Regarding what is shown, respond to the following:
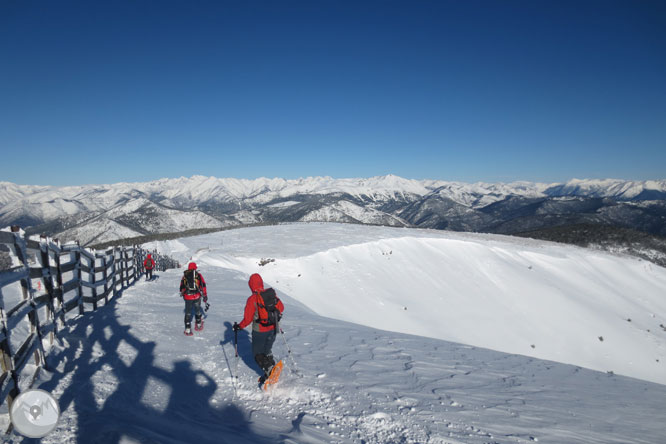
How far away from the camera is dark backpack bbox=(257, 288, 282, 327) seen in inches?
231

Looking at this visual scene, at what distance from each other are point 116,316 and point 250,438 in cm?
766

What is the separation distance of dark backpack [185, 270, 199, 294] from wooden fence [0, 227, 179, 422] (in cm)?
273

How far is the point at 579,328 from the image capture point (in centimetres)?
1906

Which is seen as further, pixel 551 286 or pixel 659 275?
pixel 659 275

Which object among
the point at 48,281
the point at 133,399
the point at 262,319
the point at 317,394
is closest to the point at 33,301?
the point at 48,281

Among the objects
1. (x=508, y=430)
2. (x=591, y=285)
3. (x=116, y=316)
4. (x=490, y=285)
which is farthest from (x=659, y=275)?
(x=116, y=316)

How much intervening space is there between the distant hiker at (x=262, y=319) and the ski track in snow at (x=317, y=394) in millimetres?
519

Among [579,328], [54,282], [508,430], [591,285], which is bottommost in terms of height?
[579,328]

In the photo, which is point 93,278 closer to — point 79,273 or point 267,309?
point 79,273

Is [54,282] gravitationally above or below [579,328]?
above

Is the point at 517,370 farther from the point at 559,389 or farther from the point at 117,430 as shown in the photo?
the point at 117,430

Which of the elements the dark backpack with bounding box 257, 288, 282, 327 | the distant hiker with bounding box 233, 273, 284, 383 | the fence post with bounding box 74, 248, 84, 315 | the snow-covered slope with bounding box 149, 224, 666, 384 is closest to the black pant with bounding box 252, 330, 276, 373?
the distant hiker with bounding box 233, 273, 284, 383

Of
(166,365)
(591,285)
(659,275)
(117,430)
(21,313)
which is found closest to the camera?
(117,430)

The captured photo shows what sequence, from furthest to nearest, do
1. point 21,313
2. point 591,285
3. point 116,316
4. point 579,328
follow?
point 591,285, point 579,328, point 116,316, point 21,313
